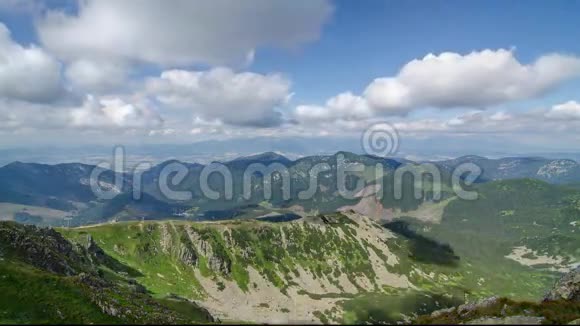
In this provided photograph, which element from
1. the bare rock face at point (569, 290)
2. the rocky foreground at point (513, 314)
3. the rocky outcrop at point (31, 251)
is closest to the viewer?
A: the rocky foreground at point (513, 314)

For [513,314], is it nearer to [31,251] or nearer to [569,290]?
[569,290]

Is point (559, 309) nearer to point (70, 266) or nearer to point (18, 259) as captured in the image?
point (18, 259)

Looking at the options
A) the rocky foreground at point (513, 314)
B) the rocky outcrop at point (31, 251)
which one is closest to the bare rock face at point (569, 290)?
the rocky foreground at point (513, 314)

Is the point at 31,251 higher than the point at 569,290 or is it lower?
higher

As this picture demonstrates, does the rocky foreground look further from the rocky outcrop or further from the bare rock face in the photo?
the rocky outcrop

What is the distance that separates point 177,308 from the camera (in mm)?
133375

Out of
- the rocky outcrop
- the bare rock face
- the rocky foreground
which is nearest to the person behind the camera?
the rocky foreground

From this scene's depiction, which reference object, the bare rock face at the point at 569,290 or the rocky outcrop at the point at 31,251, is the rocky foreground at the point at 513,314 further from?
the rocky outcrop at the point at 31,251

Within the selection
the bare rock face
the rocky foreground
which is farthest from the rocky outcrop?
the bare rock face

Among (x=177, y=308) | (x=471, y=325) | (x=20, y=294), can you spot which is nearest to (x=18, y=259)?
(x=20, y=294)

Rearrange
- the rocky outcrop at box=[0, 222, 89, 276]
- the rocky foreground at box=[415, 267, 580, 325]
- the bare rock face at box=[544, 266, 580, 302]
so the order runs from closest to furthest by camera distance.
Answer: the rocky foreground at box=[415, 267, 580, 325], the bare rock face at box=[544, 266, 580, 302], the rocky outcrop at box=[0, 222, 89, 276]

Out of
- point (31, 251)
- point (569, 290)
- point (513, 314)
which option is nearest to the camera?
point (513, 314)

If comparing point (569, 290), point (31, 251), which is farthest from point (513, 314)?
point (31, 251)

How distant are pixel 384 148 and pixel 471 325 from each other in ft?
360
